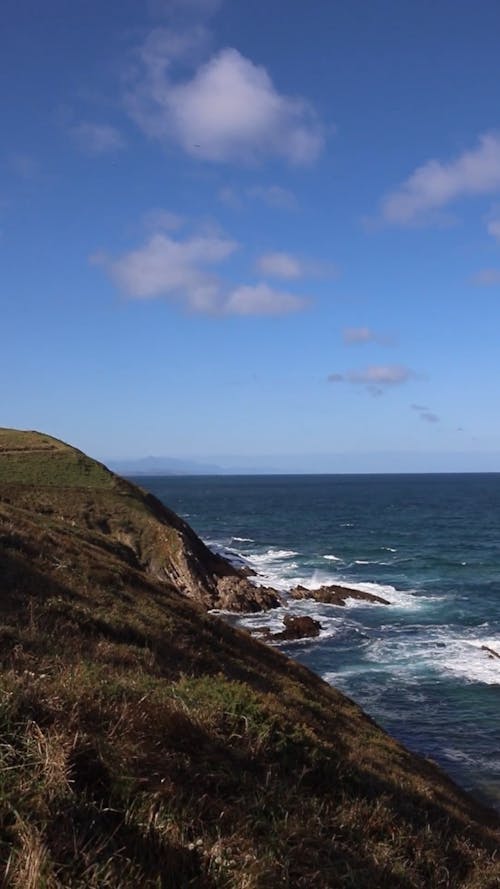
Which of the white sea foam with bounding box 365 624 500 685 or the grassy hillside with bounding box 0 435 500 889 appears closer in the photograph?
the grassy hillside with bounding box 0 435 500 889

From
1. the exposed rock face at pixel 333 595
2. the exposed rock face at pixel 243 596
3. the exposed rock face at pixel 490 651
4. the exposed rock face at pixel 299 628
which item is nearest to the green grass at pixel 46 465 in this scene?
the exposed rock face at pixel 243 596

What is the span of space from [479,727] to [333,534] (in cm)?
7082

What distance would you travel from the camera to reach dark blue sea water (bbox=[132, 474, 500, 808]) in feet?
91.1

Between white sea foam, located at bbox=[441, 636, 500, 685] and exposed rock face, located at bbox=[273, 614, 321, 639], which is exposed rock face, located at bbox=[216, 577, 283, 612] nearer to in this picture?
exposed rock face, located at bbox=[273, 614, 321, 639]

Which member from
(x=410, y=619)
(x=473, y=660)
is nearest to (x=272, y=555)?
(x=410, y=619)

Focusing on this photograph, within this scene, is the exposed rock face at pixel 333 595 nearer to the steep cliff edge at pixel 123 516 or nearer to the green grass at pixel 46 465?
the steep cliff edge at pixel 123 516

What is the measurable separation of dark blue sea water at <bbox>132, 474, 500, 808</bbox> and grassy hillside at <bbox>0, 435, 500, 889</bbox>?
12.2 meters

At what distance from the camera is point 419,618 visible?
157 ft

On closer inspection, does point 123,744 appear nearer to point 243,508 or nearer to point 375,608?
point 375,608

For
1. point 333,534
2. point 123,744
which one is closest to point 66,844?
point 123,744

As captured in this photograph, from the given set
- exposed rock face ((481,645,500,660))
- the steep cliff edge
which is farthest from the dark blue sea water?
the steep cliff edge

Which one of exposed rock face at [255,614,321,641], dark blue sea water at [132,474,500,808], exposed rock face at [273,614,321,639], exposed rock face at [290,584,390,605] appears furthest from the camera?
exposed rock face at [290,584,390,605]

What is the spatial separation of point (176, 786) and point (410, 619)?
42.8m

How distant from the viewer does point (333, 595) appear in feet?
175
